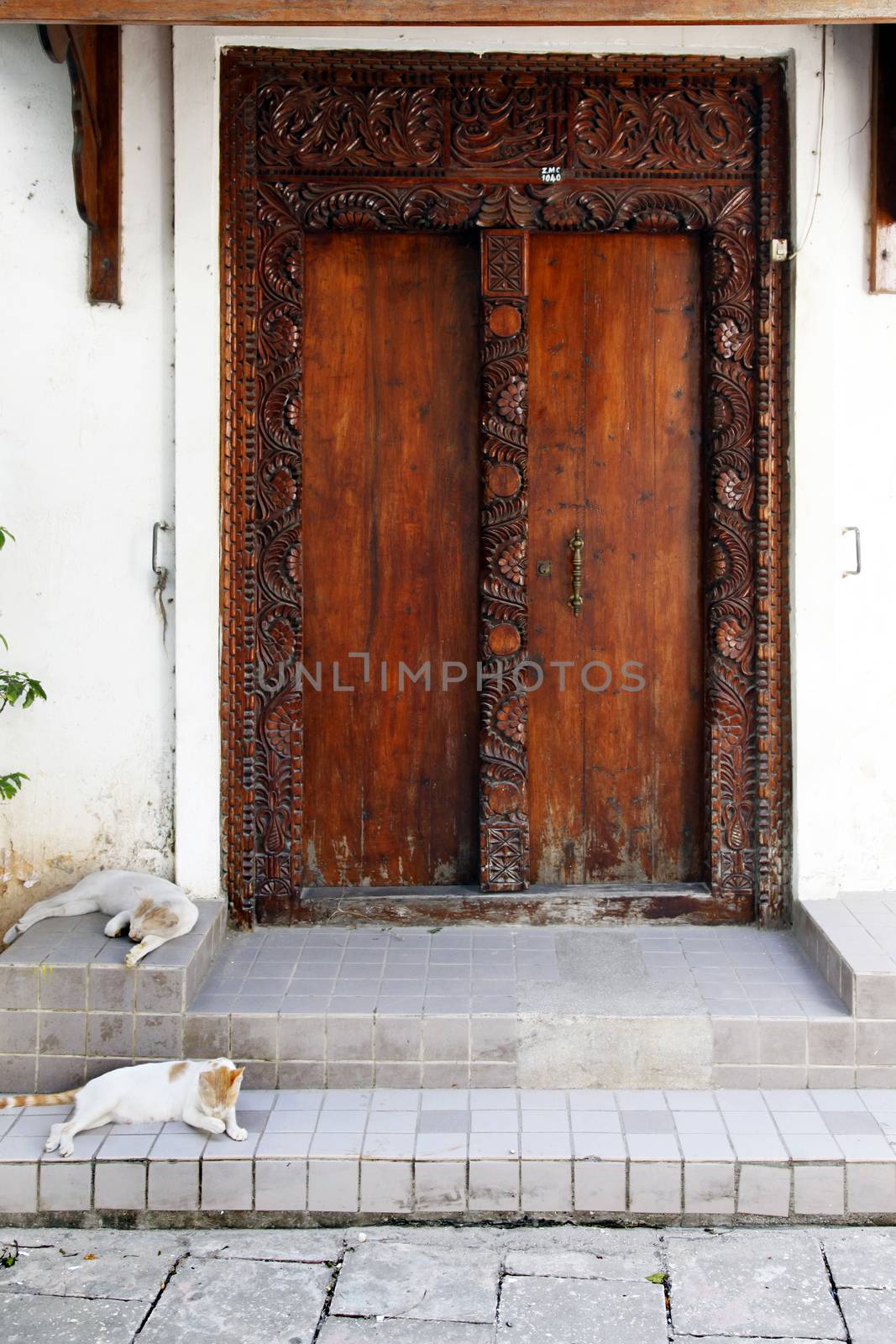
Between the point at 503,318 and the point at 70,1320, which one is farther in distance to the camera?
the point at 503,318

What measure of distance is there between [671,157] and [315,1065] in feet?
10.7

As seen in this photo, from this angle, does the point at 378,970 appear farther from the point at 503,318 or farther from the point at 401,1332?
the point at 503,318

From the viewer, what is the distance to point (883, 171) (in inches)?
156

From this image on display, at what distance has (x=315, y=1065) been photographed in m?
3.44

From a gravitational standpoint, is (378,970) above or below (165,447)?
below

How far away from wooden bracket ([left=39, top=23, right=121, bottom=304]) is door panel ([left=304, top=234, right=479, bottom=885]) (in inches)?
27.2

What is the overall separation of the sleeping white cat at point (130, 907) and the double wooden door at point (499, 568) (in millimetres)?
699

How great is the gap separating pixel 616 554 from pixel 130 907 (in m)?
2.10

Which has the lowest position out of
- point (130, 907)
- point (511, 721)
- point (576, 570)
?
point (130, 907)

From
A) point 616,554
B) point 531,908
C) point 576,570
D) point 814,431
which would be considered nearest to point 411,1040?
point 531,908

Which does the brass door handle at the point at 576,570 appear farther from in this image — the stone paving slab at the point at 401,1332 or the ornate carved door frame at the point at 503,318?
the stone paving slab at the point at 401,1332


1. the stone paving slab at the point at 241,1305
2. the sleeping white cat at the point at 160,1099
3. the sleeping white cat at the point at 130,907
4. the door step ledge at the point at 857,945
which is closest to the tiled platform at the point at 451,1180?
the sleeping white cat at the point at 160,1099

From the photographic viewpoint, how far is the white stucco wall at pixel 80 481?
3.96 m

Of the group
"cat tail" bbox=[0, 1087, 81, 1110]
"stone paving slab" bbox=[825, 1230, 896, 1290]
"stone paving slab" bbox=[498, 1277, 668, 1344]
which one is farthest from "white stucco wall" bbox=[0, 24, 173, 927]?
"stone paving slab" bbox=[825, 1230, 896, 1290]
